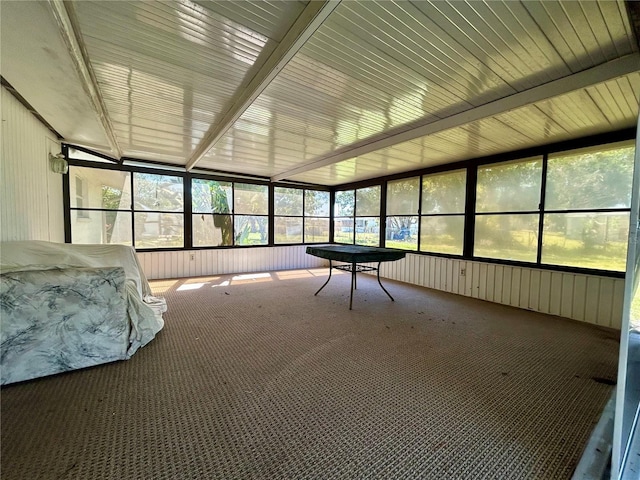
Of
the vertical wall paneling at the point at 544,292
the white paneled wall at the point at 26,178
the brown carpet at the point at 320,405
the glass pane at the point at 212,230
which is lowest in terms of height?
the brown carpet at the point at 320,405

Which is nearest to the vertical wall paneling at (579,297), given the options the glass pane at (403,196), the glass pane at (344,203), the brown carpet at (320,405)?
the brown carpet at (320,405)

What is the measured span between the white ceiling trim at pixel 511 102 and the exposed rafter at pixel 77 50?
3.30m

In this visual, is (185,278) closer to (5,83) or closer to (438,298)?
(5,83)

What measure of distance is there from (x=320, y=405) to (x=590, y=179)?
4.56m

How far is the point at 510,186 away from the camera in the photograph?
4355 millimetres

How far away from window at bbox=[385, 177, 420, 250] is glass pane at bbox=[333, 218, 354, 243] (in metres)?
1.40

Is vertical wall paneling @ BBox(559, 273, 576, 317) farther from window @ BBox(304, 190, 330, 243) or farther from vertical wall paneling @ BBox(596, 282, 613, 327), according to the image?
window @ BBox(304, 190, 330, 243)

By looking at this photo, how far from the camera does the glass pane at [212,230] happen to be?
6.13 m

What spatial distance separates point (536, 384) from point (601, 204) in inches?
116

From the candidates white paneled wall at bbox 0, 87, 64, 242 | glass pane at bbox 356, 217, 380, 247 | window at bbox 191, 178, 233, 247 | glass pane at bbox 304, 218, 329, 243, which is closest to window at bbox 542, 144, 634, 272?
glass pane at bbox 356, 217, 380, 247

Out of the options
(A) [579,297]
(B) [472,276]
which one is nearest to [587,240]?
(A) [579,297]

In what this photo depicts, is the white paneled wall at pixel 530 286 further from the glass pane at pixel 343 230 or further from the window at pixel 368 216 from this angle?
the glass pane at pixel 343 230

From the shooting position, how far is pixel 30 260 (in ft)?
6.95

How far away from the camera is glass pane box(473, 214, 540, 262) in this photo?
411cm
